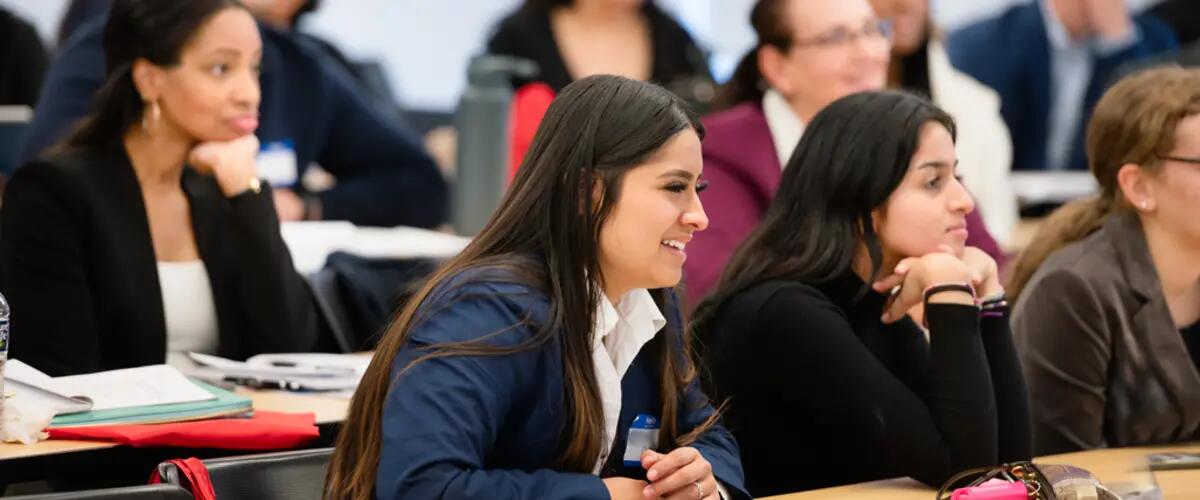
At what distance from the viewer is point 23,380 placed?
2559 millimetres

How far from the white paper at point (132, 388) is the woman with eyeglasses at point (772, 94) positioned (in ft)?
4.45

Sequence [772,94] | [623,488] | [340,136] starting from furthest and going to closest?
[340,136] < [772,94] < [623,488]

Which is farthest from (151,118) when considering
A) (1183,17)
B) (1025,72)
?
(1183,17)

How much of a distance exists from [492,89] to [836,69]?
114 centimetres

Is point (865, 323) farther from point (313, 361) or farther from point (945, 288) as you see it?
point (313, 361)

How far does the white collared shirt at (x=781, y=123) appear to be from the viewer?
396cm

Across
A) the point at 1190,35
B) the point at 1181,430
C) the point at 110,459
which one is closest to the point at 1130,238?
the point at 1181,430

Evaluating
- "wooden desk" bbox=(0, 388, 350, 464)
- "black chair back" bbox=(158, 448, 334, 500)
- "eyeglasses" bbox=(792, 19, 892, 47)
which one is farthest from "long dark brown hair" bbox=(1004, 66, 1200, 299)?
"black chair back" bbox=(158, 448, 334, 500)

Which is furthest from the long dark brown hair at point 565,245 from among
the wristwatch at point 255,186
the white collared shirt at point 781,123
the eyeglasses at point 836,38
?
the eyeglasses at point 836,38

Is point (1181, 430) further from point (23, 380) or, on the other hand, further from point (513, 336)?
point (23, 380)

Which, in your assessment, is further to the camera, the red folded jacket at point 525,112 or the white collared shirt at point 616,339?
the red folded jacket at point 525,112

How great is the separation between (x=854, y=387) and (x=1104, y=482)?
1.25 feet

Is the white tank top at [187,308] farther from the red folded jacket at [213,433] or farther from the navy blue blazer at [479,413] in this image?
the navy blue blazer at [479,413]

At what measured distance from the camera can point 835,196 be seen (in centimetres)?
274
